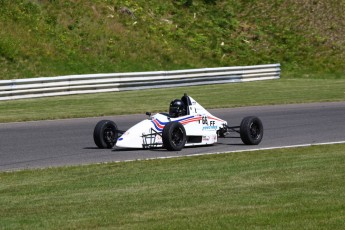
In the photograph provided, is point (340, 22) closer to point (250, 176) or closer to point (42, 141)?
point (42, 141)

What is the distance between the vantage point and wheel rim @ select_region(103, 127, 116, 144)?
16.7 metres

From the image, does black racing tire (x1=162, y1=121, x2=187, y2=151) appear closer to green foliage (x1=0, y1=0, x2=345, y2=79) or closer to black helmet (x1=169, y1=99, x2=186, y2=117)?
black helmet (x1=169, y1=99, x2=186, y2=117)

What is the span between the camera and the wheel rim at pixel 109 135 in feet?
54.7

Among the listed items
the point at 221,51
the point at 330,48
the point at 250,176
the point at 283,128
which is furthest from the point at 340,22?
the point at 250,176

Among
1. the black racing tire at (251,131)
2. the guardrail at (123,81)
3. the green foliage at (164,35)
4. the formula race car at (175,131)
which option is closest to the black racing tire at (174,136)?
the formula race car at (175,131)

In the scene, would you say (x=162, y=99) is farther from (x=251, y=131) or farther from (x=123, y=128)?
(x=251, y=131)

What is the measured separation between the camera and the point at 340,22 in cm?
4484

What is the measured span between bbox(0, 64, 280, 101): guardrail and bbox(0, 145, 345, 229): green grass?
1494 cm

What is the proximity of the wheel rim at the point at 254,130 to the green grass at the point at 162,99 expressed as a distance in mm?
7991

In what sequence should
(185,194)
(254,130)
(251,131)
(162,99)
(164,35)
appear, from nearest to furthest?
1. (185,194)
2. (251,131)
3. (254,130)
4. (162,99)
5. (164,35)

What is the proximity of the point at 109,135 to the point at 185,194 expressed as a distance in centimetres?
610

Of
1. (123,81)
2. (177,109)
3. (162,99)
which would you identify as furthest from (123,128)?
(123,81)

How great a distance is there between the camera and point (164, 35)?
132 ft

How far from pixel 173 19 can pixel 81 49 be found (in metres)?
7.41
